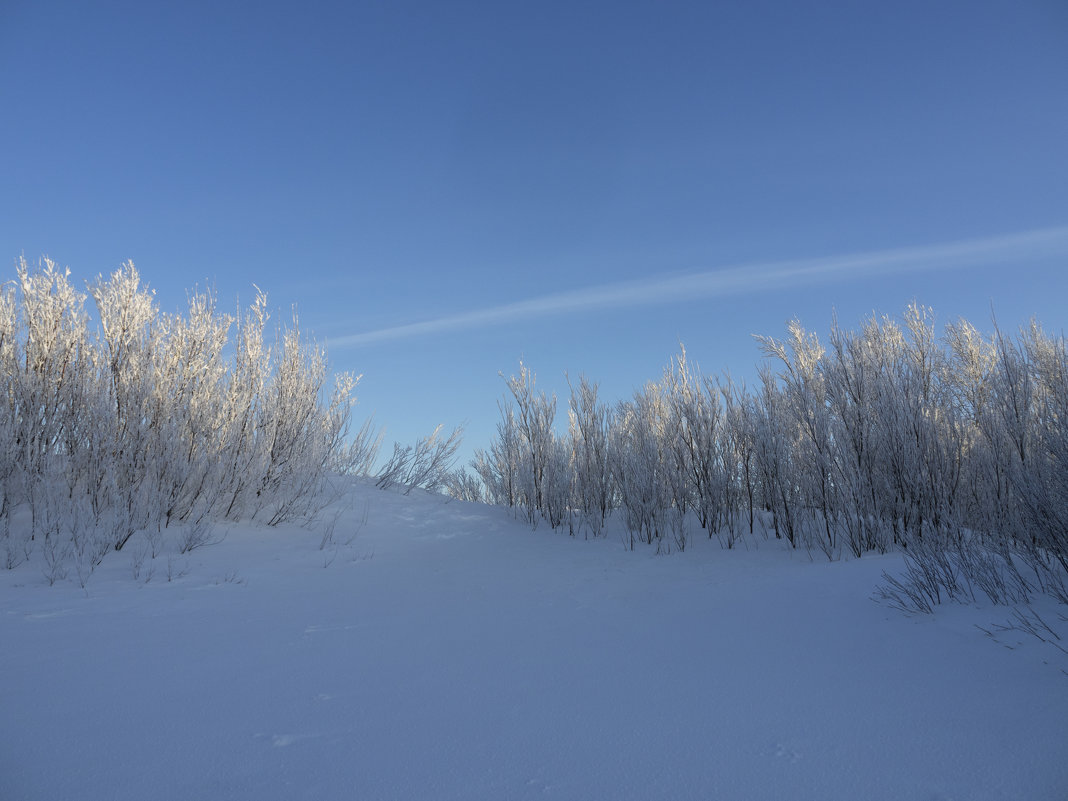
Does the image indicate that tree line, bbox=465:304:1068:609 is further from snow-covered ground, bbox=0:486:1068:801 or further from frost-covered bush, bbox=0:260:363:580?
frost-covered bush, bbox=0:260:363:580

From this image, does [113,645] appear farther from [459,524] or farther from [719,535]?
[719,535]

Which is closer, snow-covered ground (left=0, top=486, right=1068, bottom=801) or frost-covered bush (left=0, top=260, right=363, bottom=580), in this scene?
snow-covered ground (left=0, top=486, right=1068, bottom=801)

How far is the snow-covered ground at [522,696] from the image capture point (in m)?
1.67

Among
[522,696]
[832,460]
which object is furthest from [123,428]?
[832,460]

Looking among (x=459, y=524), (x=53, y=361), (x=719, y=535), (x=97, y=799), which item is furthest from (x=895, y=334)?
(x=53, y=361)

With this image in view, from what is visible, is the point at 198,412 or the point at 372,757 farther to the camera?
the point at 198,412

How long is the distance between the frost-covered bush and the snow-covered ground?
3.96 feet

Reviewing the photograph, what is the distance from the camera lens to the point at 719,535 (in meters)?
7.60

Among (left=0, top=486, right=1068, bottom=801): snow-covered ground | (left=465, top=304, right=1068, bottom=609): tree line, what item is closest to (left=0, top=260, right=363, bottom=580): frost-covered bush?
(left=0, top=486, right=1068, bottom=801): snow-covered ground

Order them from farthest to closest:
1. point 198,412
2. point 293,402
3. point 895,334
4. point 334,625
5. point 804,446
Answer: point 895,334
point 293,402
point 804,446
point 198,412
point 334,625

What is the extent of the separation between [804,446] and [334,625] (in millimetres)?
6304

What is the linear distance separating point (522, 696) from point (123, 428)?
5969 millimetres

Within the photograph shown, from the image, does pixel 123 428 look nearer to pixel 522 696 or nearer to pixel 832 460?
pixel 522 696

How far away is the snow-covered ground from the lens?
1667 mm
